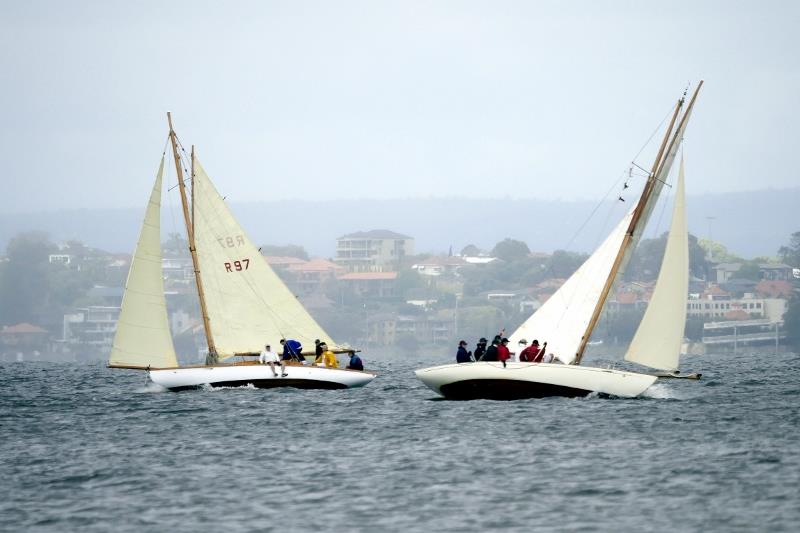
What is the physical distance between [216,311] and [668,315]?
18472mm

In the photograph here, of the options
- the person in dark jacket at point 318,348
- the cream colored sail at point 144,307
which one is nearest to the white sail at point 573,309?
the person in dark jacket at point 318,348

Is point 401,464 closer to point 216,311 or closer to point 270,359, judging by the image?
point 270,359

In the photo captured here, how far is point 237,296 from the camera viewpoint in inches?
2596

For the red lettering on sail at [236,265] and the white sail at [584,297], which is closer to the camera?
the white sail at [584,297]

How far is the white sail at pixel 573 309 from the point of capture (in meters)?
57.5

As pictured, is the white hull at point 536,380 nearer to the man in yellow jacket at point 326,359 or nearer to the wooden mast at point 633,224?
the wooden mast at point 633,224

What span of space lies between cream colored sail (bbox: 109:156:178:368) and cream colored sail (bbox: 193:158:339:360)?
2259mm

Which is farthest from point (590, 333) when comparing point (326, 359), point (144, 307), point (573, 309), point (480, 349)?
point (144, 307)

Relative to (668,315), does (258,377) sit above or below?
below

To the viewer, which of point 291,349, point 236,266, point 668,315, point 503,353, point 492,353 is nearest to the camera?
point 503,353

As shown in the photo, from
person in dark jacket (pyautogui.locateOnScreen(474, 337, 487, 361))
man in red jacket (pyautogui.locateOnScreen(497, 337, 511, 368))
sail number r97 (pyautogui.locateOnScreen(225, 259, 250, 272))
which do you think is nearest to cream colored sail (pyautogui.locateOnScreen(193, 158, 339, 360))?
sail number r97 (pyautogui.locateOnScreen(225, 259, 250, 272))

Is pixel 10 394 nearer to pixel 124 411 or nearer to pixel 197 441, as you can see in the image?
pixel 124 411

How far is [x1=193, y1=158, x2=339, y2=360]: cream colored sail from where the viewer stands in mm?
65750

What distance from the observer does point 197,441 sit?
4862 centimetres
